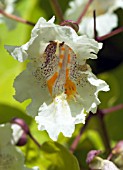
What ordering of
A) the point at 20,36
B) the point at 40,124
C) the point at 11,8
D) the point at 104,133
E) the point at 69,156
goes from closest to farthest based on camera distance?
the point at 40,124 → the point at 69,156 → the point at 104,133 → the point at 11,8 → the point at 20,36

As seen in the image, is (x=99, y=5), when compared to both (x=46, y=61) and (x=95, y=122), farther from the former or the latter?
(x=46, y=61)

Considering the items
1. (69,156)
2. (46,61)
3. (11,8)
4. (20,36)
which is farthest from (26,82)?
(20,36)

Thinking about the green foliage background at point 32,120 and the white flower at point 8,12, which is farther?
the white flower at point 8,12

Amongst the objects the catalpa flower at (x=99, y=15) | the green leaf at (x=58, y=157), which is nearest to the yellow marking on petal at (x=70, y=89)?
the green leaf at (x=58, y=157)

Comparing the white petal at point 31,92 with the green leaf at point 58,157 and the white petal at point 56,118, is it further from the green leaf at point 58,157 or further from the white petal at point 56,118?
the green leaf at point 58,157

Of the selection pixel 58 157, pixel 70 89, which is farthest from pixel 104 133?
pixel 70 89

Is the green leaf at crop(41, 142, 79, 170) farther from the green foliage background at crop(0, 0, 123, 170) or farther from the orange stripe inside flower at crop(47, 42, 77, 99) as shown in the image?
the orange stripe inside flower at crop(47, 42, 77, 99)

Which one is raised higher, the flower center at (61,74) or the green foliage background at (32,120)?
the flower center at (61,74)

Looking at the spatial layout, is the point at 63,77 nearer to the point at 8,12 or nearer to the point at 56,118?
the point at 56,118
